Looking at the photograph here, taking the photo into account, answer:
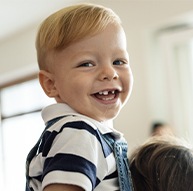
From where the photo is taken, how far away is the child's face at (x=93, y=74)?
28.0 inches

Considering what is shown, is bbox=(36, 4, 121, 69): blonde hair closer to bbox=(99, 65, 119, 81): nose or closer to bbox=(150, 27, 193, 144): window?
bbox=(99, 65, 119, 81): nose

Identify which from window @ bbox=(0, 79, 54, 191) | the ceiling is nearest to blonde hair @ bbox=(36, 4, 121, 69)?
the ceiling

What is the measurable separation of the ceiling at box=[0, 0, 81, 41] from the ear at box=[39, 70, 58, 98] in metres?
2.58

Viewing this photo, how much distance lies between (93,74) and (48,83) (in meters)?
0.10

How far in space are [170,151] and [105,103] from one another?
0.52 feet

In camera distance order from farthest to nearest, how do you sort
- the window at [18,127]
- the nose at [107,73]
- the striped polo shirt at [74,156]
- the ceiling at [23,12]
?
the window at [18,127] < the ceiling at [23,12] < the nose at [107,73] < the striped polo shirt at [74,156]

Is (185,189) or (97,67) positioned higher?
(97,67)

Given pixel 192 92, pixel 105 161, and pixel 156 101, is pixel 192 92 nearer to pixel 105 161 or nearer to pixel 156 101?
pixel 156 101

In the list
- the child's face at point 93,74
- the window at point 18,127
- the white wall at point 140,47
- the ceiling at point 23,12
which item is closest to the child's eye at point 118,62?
the child's face at point 93,74

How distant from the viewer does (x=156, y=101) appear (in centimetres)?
284

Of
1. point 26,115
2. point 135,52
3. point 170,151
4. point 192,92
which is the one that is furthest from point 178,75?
point 170,151

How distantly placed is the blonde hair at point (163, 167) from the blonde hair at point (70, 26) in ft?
0.81

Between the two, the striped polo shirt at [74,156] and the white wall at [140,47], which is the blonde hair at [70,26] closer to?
the striped polo shirt at [74,156]

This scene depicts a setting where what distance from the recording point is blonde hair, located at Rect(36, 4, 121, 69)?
2.34 feet
